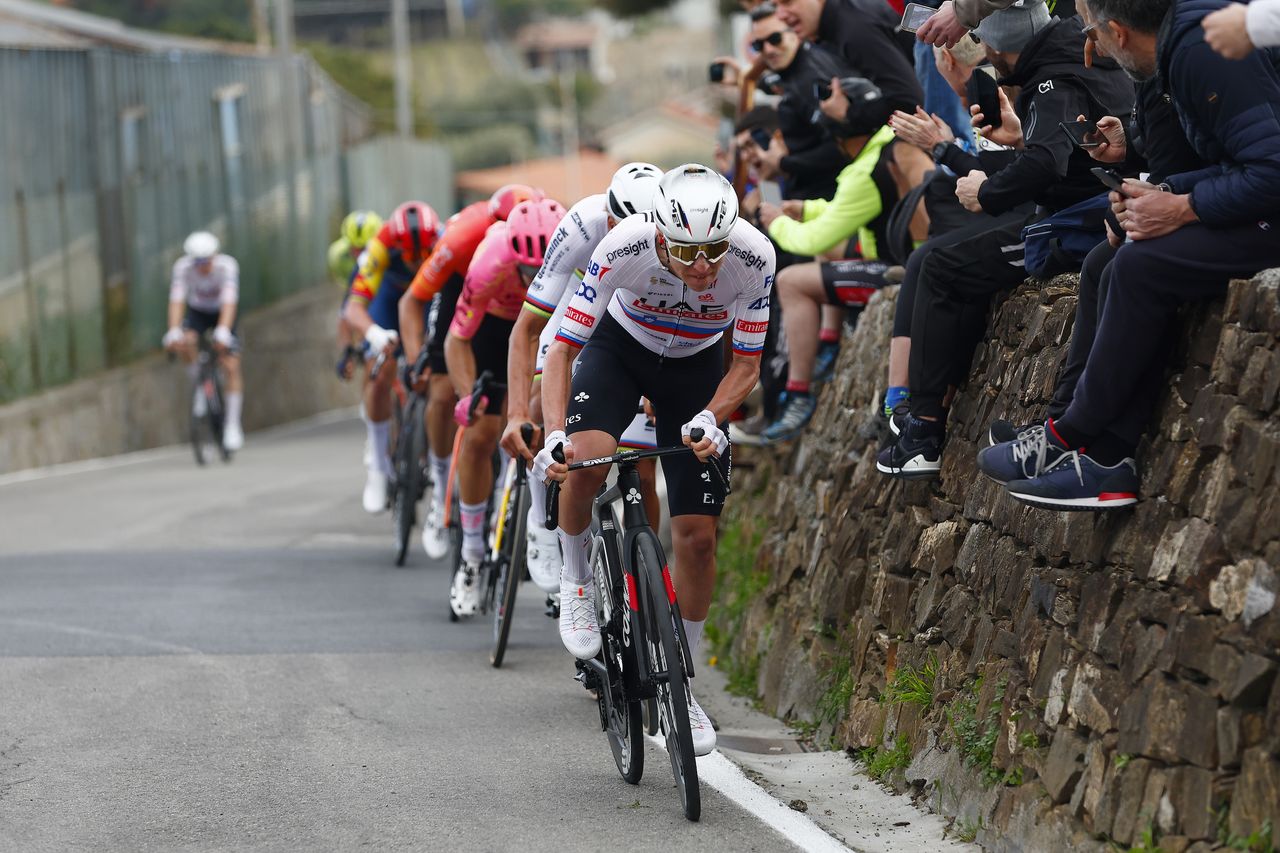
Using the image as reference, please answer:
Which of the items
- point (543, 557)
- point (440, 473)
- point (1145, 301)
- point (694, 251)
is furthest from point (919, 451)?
point (440, 473)

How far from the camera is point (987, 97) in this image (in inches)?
288

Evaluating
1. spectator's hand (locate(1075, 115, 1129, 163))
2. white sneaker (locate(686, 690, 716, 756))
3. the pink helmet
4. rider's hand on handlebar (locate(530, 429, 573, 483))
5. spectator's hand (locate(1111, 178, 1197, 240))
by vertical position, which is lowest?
white sneaker (locate(686, 690, 716, 756))

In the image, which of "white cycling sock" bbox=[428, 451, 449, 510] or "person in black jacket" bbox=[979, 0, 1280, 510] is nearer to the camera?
"person in black jacket" bbox=[979, 0, 1280, 510]

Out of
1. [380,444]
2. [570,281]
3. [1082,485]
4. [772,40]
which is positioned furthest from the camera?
[380,444]

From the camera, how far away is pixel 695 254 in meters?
6.43

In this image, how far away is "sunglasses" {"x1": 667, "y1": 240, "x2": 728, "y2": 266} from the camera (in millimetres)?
6398

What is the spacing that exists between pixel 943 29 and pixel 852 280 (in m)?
2.58

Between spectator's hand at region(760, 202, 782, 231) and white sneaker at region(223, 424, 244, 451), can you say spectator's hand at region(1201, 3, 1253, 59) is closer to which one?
spectator's hand at region(760, 202, 782, 231)

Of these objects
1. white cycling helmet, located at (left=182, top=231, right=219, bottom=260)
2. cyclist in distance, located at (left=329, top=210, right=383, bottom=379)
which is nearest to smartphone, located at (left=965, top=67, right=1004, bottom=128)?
cyclist in distance, located at (left=329, top=210, right=383, bottom=379)

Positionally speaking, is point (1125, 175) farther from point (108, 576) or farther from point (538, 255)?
point (108, 576)

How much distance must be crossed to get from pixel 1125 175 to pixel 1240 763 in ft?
8.45

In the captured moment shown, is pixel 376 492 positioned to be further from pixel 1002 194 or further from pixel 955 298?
pixel 1002 194

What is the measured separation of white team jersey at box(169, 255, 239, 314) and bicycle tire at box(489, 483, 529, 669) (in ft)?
42.5

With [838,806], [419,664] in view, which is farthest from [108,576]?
[838,806]
